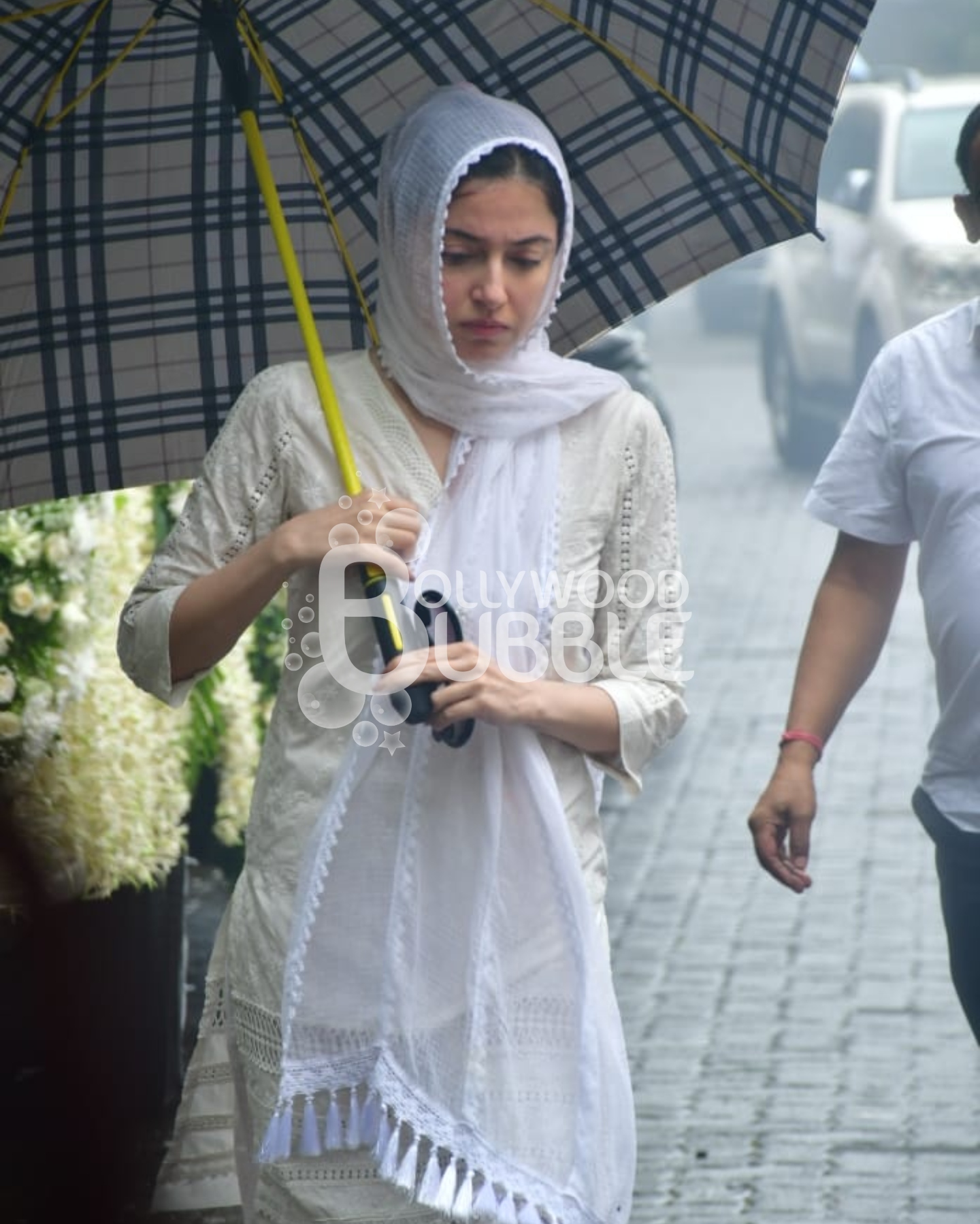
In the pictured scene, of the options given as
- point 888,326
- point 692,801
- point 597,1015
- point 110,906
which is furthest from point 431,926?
point 888,326

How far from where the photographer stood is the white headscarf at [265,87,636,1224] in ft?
10.1

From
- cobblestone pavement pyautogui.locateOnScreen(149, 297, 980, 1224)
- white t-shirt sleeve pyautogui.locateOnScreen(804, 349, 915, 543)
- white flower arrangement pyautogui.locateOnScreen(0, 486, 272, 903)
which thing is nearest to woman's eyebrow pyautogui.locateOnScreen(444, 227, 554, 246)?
white t-shirt sleeve pyautogui.locateOnScreen(804, 349, 915, 543)

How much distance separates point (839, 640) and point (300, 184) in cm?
116

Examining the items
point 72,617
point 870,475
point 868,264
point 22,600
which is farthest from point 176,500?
point 868,264

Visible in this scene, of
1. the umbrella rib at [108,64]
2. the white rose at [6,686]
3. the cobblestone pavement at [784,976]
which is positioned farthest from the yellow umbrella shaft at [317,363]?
the cobblestone pavement at [784,976]

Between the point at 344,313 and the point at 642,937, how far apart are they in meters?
3.76

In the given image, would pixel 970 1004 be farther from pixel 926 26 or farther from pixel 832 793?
pixel 926 26

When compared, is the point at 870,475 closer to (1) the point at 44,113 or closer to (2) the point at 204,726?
(1) the point at 44,113

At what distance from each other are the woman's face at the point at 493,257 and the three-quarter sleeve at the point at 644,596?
255 mm

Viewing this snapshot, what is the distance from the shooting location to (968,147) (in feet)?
12.1

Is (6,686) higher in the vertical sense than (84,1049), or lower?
higher

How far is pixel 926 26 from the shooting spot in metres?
30.2

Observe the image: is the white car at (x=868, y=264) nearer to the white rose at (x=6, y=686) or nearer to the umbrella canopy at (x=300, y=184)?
the white rose at (x=6, y=686)

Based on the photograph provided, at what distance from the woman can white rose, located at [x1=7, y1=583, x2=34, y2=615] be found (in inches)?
68.9
